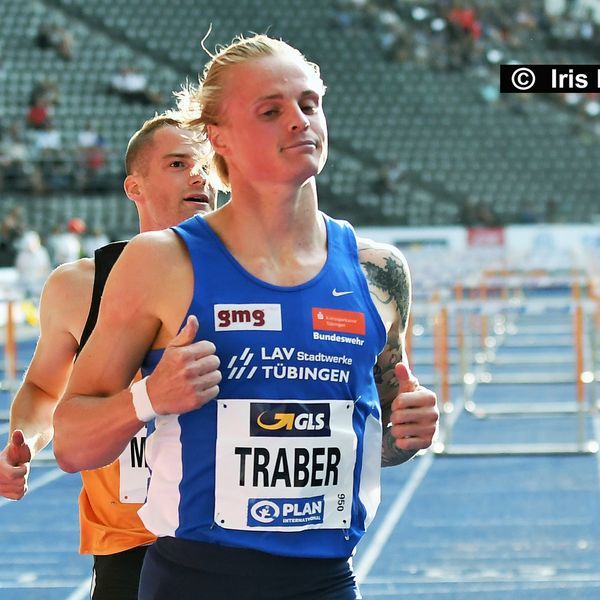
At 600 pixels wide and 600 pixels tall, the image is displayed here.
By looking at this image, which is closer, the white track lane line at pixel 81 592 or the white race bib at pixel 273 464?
the white race bib at pixel 273 464

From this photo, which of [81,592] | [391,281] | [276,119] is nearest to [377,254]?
[391,281]

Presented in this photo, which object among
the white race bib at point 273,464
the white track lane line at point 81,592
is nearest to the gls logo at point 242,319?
the white race bib at point 273,464

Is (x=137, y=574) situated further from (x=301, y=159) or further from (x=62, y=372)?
(x=301, y=159)

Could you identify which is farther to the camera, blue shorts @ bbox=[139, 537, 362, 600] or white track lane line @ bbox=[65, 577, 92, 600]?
white track lane line @ bbox=[65, 577, 92, 600]

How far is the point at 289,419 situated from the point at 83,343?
1.01 m

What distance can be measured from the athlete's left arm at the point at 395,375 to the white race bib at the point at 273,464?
0.59ft

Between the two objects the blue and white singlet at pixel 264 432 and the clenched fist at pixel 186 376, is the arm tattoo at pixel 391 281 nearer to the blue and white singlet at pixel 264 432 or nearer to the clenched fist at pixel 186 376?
the blue and white singlet at pixel 264 432

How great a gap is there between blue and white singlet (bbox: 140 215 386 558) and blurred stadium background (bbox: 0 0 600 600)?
6949mm

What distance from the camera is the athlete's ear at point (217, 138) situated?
99.0 inches

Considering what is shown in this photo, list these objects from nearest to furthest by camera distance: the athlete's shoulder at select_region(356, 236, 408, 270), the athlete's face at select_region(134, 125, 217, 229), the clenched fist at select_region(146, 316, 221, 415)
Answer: the clenched fist at select_region(146, 316, 221, 415) < the athlete's shoulder at select_region(356, 236, 408, 270) < the athlete's face at select_region(134, 125, 217, 229)

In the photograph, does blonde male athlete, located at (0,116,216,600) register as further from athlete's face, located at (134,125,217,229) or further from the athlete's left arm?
the athlete's left arm

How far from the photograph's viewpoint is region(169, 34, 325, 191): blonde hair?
2.46m

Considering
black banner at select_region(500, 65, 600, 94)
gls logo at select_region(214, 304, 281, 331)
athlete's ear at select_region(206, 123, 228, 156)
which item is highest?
black banner at select_region(500, 65, 600, 94)

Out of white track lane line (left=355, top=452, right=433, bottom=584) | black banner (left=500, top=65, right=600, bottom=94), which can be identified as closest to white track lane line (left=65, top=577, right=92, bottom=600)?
white track lane line (left=355, top=452, right=433, bottom=584)
